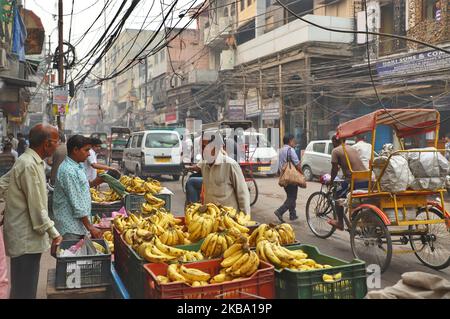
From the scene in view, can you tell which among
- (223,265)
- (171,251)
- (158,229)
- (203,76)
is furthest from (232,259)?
(203,76)

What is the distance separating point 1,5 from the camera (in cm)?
1052

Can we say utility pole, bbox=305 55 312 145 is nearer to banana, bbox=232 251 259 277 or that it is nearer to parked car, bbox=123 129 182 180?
parked car, bbox=123 129 182 180

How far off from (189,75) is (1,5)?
2850 centimetres

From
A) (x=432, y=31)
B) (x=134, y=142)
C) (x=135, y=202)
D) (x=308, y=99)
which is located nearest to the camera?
(x=135, y=202)

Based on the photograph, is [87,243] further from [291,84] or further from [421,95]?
[291,84]

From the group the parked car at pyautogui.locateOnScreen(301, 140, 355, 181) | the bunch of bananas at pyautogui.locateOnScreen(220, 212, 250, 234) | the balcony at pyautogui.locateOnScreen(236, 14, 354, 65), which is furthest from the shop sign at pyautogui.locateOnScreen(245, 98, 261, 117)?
the bunch of bananas at pyautogui.locateOnScreen(220, 212, 250, 234)

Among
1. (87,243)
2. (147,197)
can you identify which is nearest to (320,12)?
(147,197)

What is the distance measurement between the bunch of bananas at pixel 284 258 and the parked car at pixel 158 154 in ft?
46.1

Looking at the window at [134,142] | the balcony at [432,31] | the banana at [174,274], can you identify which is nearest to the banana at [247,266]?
the banana at [174,274]

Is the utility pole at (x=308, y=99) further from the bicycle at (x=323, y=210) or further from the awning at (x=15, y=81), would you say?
the bicycle at (x=323, y=210)

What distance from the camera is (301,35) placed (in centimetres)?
2534

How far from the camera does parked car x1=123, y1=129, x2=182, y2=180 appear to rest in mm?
17109

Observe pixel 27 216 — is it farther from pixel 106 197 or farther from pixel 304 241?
pixel 304 241

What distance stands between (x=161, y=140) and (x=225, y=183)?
12.3 metres
